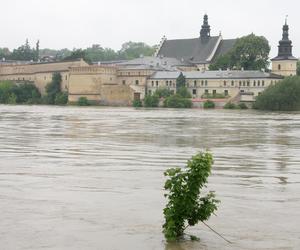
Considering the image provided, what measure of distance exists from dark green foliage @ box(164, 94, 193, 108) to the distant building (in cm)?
2550

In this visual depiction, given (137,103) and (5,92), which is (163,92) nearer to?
(137,103)

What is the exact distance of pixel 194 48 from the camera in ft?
407

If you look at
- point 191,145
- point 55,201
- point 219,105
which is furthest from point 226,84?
point 55,201

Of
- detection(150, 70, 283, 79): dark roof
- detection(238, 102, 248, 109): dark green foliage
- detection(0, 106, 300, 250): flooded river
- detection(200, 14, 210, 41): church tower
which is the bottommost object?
detection(0, 106, 300, 250): flooded river

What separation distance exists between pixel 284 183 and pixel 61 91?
335ft

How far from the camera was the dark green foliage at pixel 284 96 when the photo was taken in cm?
7957

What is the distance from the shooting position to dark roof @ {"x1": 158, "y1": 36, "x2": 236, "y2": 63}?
12038 centimetres

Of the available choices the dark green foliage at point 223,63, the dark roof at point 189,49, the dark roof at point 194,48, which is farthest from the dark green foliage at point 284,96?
the dark roof at point 189,49

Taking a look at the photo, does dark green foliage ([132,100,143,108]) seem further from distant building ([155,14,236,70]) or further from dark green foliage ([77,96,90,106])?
distant building ([155,14,236,70])

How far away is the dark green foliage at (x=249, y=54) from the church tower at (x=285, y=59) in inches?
77.6

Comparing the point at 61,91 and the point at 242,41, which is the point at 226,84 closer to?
the point at 242,41

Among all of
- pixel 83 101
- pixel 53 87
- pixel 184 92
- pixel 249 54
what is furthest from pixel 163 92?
pixel 53 87

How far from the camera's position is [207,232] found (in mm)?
9844

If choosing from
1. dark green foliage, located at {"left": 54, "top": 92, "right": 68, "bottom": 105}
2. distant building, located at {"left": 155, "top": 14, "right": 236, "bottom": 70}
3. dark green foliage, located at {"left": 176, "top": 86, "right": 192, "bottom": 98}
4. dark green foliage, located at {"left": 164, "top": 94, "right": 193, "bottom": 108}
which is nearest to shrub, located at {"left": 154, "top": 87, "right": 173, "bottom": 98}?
dark green foliage, located at {"left": 176, "top": 86, "right": 192, "bottom": 98}
